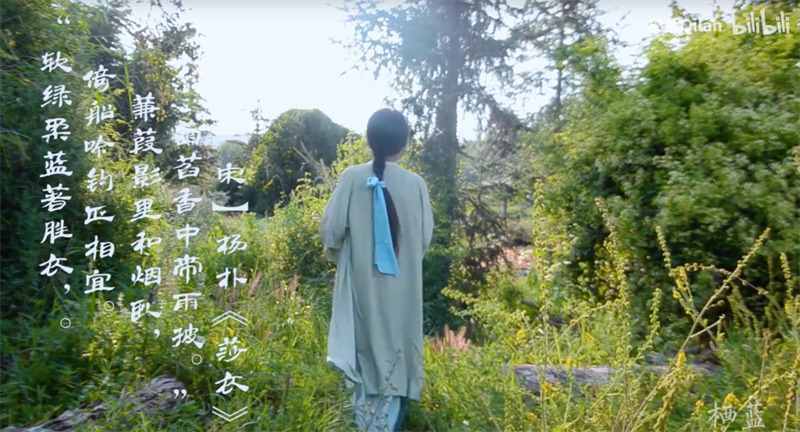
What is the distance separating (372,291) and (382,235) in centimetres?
33

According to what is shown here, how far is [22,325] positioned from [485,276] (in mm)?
5384

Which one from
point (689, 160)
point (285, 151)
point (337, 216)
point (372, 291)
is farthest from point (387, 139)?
point (285, 151)

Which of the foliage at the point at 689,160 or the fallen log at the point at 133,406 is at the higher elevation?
the foliage at the point at 689,160

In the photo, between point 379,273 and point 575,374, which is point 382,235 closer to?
point 379,273

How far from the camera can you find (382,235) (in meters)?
3.91

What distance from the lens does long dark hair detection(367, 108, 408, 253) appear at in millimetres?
3916

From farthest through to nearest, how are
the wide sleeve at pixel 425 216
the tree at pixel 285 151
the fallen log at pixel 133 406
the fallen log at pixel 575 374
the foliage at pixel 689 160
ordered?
the tree at pixel 285 151 < the foliage at pixel 689 160 < the wide sleeve at pixel 425 216 < the fallen log at pixel 575 374 < the fallen log at pixel 133 406

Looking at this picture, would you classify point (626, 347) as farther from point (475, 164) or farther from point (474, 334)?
point (475, 164)

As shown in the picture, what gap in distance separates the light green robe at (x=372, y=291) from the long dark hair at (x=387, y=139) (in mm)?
53

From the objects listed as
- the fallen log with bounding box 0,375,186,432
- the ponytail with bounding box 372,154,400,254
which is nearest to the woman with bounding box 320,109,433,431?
the ponytail with bounding box 372,154,400,254

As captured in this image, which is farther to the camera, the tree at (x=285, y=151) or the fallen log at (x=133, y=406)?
the tree at (x=285, y=151)

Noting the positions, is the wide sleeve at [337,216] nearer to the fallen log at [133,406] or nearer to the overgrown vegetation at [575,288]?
the overgrown vegetation at [575,288]

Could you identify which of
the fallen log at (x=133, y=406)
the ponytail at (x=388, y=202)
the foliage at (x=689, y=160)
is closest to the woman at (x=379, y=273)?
the ponytail at (x=388, y=202)

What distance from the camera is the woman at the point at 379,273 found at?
3.93 meters
